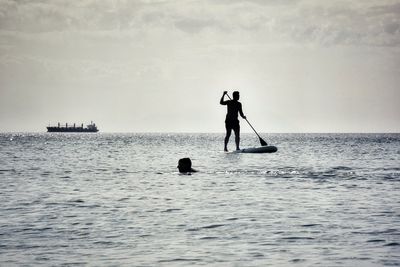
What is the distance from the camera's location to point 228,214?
14094 millimetres

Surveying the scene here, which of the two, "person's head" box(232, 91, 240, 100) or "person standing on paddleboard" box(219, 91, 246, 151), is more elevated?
"person's head" box(232, 91, 240, 100)

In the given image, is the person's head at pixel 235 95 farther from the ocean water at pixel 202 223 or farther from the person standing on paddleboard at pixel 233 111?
the ocean water at pixel 202 223

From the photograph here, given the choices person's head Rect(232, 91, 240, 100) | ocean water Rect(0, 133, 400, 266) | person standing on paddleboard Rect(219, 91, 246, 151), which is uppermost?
person's head Rect(232, 91, 240, 100)

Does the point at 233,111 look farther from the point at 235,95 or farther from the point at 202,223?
the point at 202,223

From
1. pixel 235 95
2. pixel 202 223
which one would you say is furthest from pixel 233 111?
pixel 202 223

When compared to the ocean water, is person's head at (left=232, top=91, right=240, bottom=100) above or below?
above

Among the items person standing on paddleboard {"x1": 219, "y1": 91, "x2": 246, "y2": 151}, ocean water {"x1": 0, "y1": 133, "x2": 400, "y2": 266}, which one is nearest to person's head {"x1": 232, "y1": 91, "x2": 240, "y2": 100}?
person standing on paddleboard {"x1": 219, "y1": 91, "x2": 246, "y2": 151}

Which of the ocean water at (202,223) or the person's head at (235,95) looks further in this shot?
the person's head at (235,95)

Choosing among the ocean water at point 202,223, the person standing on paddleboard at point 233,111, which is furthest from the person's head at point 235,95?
the ocean water at point 202,223

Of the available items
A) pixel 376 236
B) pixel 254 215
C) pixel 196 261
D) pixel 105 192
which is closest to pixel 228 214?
pixel 254 215

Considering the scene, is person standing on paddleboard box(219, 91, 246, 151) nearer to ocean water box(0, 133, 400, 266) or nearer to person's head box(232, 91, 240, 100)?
person's head box(232, 91, 240, 100)

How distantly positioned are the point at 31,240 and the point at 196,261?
3168mm

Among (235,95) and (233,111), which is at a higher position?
(235,95)

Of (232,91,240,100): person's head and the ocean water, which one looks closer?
the ocean water
